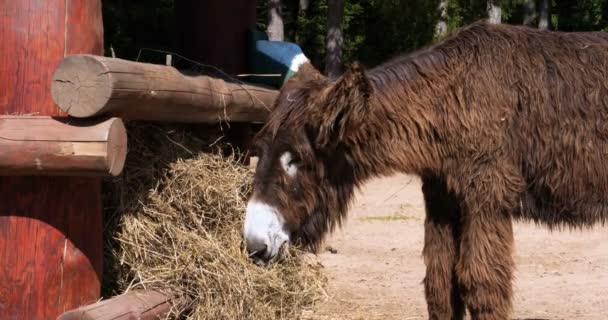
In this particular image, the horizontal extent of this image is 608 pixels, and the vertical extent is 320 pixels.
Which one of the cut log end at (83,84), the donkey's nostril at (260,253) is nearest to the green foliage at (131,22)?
the donkey's nostril at (260,253)

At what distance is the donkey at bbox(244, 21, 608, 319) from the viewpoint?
4.48m

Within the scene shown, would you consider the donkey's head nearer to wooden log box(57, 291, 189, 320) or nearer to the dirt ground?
wooden log box(57, 291, 189, 320)

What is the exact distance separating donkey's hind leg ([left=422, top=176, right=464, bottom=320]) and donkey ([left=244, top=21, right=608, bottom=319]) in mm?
143

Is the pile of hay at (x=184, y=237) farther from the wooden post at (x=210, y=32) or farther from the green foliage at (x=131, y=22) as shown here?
the green foliage at (x=131, y=22)

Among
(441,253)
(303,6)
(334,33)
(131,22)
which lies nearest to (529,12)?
(303,6)

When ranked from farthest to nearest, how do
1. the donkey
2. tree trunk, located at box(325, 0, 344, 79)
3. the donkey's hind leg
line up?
tree trunk, located at box(325, 0, 344, 79), the donkey's hind leg, the donkey

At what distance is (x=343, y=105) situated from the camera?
172 inches

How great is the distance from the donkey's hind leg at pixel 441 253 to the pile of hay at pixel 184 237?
80 centimetres

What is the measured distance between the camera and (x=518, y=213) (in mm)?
4773

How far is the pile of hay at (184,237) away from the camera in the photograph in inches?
181

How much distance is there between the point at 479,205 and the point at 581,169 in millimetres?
675

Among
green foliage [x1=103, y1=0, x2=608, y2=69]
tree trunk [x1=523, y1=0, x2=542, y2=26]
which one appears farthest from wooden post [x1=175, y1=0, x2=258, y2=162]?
tree trunk [x1=523, y1=0, x2=542, y2=26]

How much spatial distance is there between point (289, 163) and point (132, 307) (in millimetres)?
1089

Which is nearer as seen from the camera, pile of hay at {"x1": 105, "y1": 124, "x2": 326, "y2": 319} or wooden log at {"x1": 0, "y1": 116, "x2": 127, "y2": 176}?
wooden log at {"x1": 0, "y1": 116, "x2": 127, "y2": 176}
